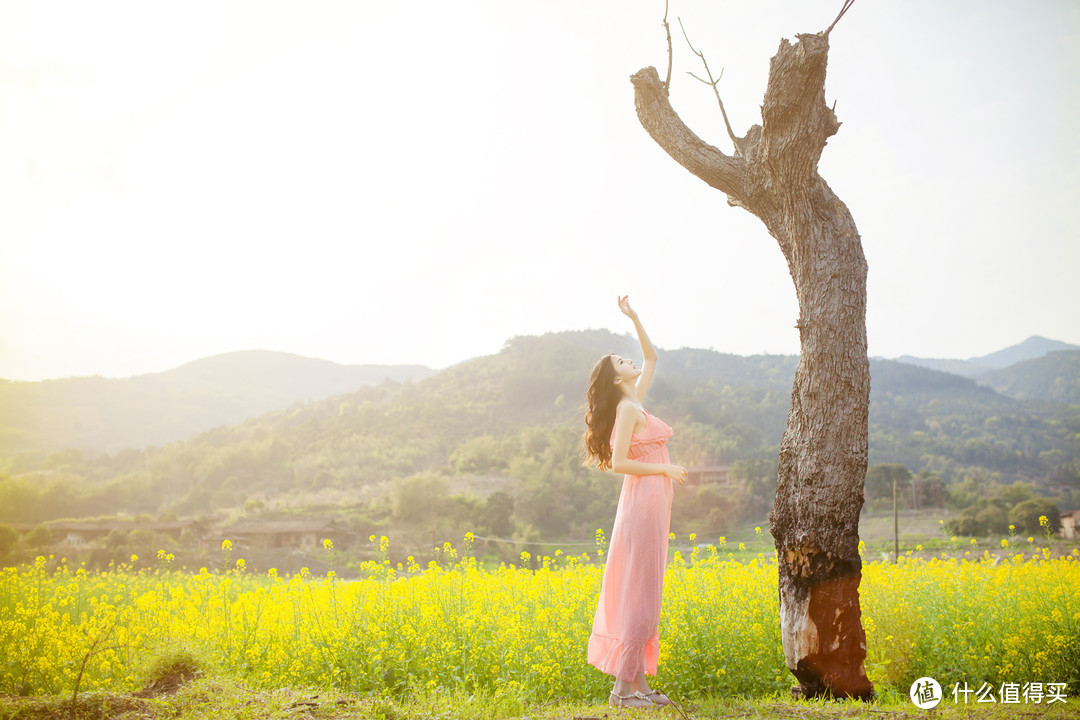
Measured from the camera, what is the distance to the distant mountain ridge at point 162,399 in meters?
40.3

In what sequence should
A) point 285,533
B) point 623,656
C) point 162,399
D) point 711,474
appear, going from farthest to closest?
point 162,399
point 711,474
point 285,533
point 623,656

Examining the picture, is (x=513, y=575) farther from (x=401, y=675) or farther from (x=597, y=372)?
(x=597, y=372)

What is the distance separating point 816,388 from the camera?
3764mm

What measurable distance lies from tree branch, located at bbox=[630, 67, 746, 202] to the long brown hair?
1.54m

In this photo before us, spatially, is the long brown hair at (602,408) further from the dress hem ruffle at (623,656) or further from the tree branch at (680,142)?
the tree branch at (680,142)

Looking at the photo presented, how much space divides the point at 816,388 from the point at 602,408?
1.28 m

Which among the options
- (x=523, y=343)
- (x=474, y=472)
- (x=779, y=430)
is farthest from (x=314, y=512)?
(x=523, y=343)

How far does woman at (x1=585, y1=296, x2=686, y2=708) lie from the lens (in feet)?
11.6

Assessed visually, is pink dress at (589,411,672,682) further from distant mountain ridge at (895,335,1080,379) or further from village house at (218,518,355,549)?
distant mountain ridge at (895,335,1080,379)

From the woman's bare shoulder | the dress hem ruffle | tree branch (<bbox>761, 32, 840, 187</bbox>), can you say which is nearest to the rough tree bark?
tree branch (<bbox>761, 32, 840, 187</bbox>)

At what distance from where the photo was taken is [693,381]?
4981 centimetres

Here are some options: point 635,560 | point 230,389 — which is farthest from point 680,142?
point 230,389

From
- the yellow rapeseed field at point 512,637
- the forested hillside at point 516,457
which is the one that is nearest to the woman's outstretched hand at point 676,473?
the yellow rapeseed field at point 512,637

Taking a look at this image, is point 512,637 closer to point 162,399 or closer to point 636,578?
point 636,578
